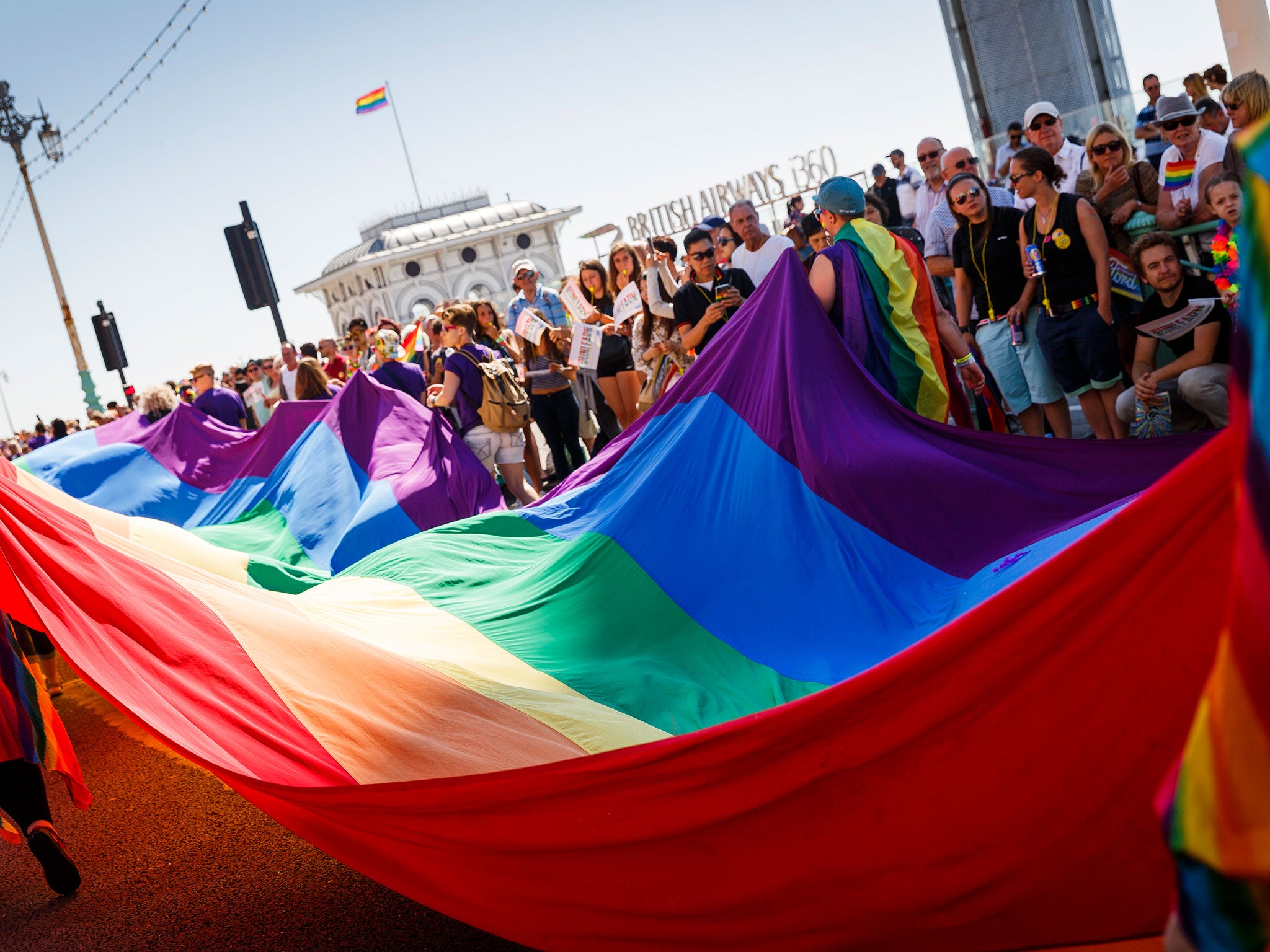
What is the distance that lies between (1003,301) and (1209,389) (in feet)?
4.47

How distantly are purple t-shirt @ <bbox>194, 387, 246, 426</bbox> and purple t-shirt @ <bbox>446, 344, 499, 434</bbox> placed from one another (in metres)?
3.35

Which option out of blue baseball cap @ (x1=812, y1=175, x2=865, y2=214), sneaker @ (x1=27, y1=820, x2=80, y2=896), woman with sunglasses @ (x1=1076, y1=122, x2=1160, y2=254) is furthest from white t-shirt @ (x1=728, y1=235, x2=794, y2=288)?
sneaker @ (x1=27, y1=820, x2=80, y2=896)

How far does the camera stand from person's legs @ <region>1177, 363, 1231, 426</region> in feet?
15.8

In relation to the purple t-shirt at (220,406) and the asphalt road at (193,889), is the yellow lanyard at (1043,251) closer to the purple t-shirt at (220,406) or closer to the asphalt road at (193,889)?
the asphalt road at (193,889)

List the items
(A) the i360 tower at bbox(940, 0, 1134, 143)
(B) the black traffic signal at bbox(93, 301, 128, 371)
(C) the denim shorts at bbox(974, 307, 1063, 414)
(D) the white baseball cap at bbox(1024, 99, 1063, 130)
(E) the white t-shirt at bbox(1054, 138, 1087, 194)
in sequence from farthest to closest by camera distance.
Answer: (B) the black traffic signal at bbox(93, 301, 128, 371) → (A) the i360 tower at bbox(940, 0, 1134, 143) → (E) the white t-shirt at bbox(1054, 138, 1087, 194) → (D) the white baseball cap at bbox(1024, 99, 1063, 130) → (C) the denim shorts at bbox(974, 307, 1063, 414)

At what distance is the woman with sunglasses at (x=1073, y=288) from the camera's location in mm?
5402

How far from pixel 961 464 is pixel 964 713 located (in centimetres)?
230

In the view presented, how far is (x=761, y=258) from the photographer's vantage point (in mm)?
6785

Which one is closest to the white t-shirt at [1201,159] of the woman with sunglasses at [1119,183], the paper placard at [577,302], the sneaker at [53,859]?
the woman with sunglasses at [1119,183]

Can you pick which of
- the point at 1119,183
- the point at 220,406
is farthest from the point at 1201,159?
the point at 220,406

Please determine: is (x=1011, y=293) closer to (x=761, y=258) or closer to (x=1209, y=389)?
(x=1209, y=389)

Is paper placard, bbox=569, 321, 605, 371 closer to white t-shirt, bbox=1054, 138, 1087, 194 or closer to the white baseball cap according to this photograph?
the white baseball cap

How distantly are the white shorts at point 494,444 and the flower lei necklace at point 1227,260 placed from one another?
15.3 ft

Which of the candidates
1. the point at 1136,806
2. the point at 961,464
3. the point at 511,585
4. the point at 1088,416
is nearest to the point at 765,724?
the point at 1136,806
